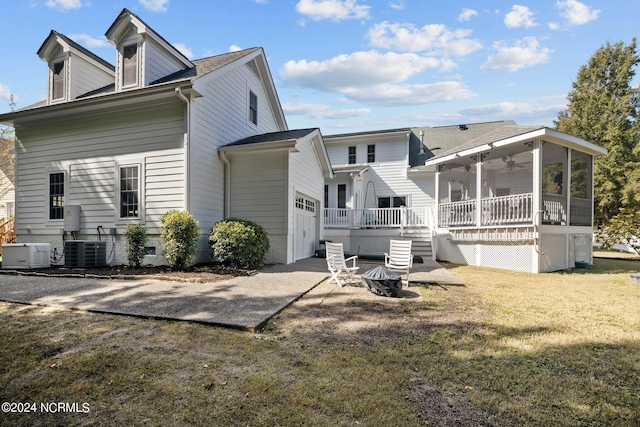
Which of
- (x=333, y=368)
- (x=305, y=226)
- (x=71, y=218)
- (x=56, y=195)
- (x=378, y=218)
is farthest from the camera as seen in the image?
(x=378, y=218)

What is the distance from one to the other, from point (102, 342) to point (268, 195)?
6859 mm

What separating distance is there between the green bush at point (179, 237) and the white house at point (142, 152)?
2.66ft

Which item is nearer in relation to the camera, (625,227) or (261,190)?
(625,227)

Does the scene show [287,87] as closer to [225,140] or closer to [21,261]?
[225,140]

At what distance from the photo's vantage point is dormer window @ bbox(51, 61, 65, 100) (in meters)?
10.7

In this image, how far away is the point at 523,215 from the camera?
1051cm

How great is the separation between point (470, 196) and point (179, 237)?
1513 centimetres

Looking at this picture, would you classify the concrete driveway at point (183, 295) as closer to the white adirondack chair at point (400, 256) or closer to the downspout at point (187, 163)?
the white adirondack chair at point (400, 256)

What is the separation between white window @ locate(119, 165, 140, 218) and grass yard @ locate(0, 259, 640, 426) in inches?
185

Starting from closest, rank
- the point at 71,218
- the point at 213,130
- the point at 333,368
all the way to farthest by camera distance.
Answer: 1. the point at 333,368
2. the point at 71,218
3. the point at 213,130

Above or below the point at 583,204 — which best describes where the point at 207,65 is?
above

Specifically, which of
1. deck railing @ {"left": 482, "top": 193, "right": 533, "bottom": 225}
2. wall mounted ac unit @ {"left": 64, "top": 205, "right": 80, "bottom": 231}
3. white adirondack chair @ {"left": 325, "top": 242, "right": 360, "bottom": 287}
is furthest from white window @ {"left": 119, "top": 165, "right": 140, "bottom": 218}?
deck railing @ {"left": 482, "top": 193, "right": 533, "bottom": 225}

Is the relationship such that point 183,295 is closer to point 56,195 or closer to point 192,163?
point 192,163

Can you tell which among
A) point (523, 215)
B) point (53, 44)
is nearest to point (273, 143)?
point (53, 44)
